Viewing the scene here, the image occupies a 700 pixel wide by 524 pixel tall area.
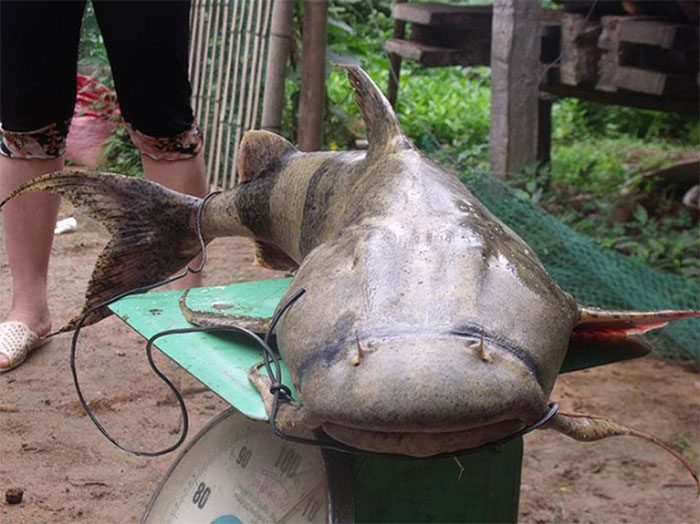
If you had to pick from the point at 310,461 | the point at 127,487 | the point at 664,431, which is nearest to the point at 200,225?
the point at 127,487

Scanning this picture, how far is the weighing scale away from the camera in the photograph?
1.60 meters

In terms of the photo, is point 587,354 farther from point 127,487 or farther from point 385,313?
point 127,487

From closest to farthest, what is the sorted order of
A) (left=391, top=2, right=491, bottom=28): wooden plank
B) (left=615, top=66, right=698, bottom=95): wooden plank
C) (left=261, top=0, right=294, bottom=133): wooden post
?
1. (left=615, top=66, right=698, bottom=95): wooden plank
2. (left=261, top=0, right=294, bottom=133): wooden post
3. (left=391, top=2, right=491, bottom=28): wooden plank

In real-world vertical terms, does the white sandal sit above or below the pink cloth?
above

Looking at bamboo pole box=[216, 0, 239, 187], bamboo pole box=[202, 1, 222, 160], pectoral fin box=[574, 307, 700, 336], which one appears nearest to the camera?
pectoral fin box=[574, 307, 700, 336]

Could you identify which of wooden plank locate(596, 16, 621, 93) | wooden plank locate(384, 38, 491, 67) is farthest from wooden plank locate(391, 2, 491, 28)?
wooden plank locate(596, 16, 621, 93)

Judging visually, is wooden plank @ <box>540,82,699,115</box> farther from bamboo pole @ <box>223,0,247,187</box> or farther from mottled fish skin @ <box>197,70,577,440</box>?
mottled fish skin @ <box>197,70,577,440</box>

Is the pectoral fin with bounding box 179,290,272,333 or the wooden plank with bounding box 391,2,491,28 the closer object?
the pectoral fin with bounding box 179,290,272,333

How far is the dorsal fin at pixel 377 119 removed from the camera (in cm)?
193

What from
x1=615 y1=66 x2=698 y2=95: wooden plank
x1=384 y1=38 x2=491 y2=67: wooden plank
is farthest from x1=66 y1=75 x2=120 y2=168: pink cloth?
x1=615 y1=66 x2=698 y2=95: wooden plank

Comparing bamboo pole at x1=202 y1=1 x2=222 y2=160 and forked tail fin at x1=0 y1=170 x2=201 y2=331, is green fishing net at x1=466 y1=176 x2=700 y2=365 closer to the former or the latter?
forked tail fin at x1=0 y1=170 x2=201 y2=331

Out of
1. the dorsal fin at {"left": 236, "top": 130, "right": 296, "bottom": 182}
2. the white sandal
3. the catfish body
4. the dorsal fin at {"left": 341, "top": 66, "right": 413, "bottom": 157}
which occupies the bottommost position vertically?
the white sandal

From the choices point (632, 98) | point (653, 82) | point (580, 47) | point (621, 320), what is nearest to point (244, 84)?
point (580, 47)

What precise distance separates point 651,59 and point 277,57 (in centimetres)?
194
